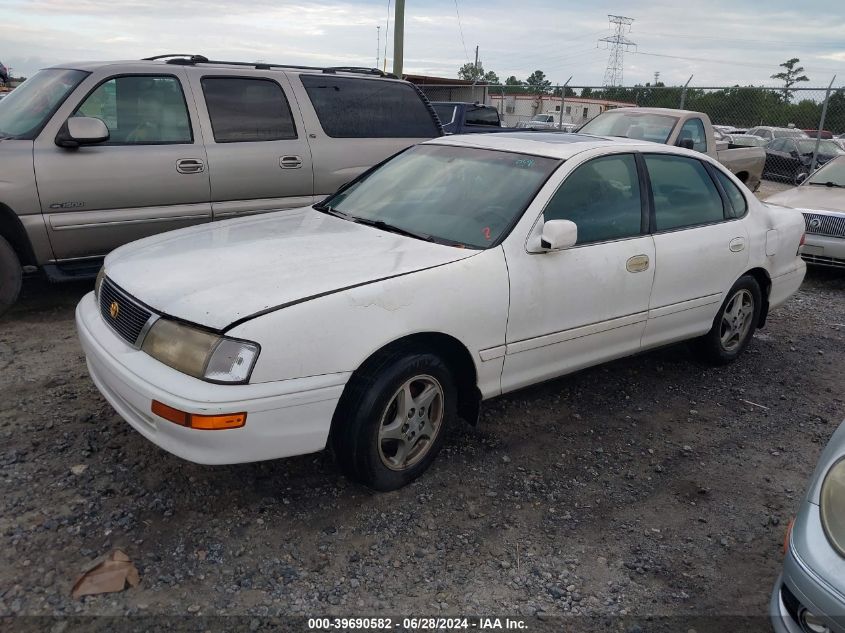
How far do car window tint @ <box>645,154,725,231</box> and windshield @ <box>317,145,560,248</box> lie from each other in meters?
0.87

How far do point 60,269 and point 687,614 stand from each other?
4.60 metres

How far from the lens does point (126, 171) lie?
5203 millimetres

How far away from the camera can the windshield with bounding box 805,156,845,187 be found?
8805mm

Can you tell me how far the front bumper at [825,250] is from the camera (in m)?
7.61

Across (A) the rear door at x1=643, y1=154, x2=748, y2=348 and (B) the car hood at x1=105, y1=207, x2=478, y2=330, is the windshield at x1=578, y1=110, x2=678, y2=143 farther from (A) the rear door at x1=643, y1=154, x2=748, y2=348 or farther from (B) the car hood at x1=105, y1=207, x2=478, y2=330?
(B) the car hood at x1=105, y1=207, x2=478, y2=330

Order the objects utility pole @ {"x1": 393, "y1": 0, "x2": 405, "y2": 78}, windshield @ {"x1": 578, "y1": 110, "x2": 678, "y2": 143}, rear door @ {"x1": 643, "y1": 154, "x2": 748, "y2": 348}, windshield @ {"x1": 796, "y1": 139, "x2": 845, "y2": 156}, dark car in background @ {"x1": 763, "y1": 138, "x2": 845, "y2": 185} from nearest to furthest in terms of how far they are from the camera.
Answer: rear door @ {"x1": 643, "y1": 154, "x2": 748, "y2": 348} → windshield @ {"x1": 578, "y1": 110, "x2": 678, "y2": 143} → utility pole @ {"x1": 393, "y1": 0, "x2": 405, "y2": 78} → windshield @ {"x1": 796, "y1": 139, "x2": 845, "y2": 156} → dark car in background @ {"x1": 763, "y1": 138, "x2": 845, "y2": 185}

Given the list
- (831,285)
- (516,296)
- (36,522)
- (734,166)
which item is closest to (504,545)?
(516,296)

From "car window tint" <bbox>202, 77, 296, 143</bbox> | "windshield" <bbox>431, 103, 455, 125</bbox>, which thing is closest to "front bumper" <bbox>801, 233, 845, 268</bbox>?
"windshield" <bbox>431, 103, 455, 125</bbox>

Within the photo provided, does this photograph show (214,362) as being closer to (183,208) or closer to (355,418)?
(355,418)

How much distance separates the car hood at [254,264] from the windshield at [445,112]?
7.64m

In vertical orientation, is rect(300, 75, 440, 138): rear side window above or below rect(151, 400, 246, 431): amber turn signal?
above

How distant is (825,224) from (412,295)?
6.60m

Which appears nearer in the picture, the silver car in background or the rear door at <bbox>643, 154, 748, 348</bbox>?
the silver car in background

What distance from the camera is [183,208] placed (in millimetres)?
5527
